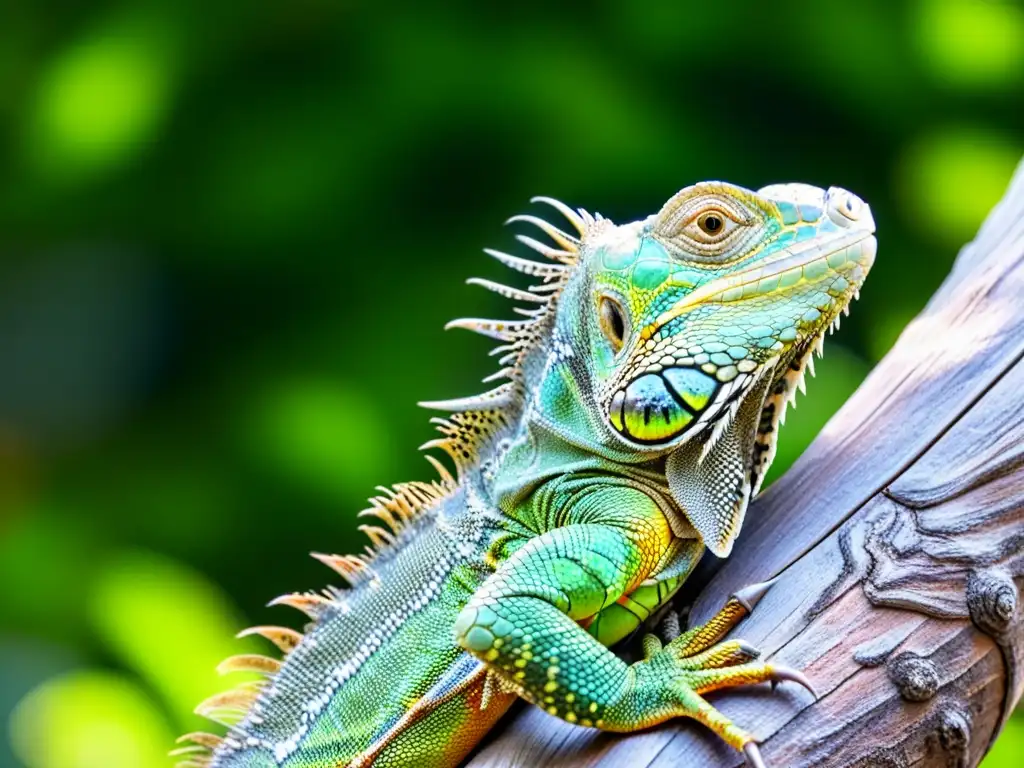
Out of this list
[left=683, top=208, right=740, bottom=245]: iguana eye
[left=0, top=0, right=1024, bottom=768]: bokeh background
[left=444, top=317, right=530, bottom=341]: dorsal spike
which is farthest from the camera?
[left=0, top=0, right=1024, bottom=768]: bokeh background

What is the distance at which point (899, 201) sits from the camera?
5758 millimetres

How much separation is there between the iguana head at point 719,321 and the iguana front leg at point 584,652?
0.90 feet

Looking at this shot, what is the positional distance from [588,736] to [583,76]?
4.22m

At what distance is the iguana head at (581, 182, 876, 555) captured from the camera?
95.9 inches

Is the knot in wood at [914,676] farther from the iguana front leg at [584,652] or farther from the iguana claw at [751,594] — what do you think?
the iguana claw at [751,594]

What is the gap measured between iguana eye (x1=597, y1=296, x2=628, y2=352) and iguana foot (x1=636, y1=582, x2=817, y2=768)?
668 millimetres

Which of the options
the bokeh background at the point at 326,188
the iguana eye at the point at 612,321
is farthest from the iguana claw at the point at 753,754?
the bokeh background at the point at 326,188

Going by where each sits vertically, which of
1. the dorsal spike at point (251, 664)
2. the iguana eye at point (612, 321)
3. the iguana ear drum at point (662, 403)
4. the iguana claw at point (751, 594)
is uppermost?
the iguana eye at point (612, 321)

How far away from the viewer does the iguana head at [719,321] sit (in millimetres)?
2436

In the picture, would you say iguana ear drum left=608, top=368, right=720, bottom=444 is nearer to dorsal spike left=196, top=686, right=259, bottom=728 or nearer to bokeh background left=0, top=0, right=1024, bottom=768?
dorsal spike left=196, top=686, right=259, bottom=728

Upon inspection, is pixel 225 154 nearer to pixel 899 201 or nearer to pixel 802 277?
pixel 899 201

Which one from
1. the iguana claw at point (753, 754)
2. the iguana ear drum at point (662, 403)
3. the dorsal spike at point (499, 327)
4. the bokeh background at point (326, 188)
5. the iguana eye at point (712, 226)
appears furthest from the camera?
the bokeh background at point (326, 188)

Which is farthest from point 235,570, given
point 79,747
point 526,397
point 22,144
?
point 526,397

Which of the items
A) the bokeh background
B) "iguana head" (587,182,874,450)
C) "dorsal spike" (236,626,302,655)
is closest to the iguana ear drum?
"iguana head" (587,182,874,450)
